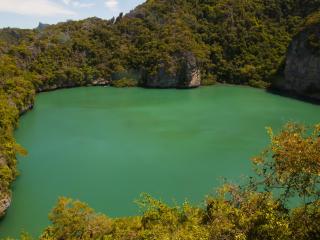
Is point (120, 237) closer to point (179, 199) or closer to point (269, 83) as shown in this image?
point (179, 199)

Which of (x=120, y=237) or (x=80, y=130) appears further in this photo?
(x=80, y=130)

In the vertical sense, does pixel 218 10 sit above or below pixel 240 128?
above

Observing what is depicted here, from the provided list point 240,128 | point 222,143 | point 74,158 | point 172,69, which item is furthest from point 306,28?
point 74,158

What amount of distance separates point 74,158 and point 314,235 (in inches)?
936

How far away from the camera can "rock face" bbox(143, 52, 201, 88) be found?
66938 millimetres

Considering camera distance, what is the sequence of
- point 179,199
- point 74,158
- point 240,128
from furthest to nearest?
point 240,128 < point 74,158 < point 179,199

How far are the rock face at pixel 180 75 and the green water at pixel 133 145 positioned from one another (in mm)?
6284

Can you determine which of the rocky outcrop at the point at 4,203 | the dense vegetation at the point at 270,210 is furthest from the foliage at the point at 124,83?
the dense vegetation at the point at 270,210

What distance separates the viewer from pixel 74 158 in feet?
105

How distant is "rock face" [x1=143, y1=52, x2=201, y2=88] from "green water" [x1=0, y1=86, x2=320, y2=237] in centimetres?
628

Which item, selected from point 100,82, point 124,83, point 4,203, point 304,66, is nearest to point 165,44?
point 124,83

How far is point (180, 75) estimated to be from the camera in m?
67.0

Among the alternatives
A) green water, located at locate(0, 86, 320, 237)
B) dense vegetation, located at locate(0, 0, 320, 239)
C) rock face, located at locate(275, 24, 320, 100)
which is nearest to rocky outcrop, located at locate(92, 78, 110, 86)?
dense vegetation, located at locate(0, 0, 320, 239)

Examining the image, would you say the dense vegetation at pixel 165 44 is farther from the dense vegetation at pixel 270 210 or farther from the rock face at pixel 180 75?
the dense vegetation at pixel 270 210
